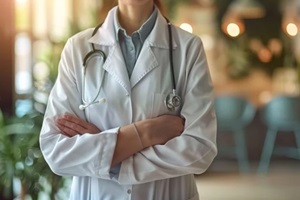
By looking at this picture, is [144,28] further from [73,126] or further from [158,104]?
[73,126]

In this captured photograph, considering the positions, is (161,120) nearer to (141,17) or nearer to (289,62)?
(141,17)

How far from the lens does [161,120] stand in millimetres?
1215

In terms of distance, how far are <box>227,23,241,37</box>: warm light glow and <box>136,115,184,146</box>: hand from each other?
17.1 feet

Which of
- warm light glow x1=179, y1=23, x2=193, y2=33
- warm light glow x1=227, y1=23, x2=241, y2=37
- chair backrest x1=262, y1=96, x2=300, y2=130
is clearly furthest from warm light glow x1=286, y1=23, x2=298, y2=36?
warm light glow x1=179, y1=23, x2=193, y2=33

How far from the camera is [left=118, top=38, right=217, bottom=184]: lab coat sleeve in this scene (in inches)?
46.8

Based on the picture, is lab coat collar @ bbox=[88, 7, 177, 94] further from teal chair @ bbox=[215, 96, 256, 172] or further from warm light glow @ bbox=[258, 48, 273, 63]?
warm light glow @ bbox=[258, 48, 273, 63]

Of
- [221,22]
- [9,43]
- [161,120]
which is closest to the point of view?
[161,120]

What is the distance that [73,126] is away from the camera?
4.01ft

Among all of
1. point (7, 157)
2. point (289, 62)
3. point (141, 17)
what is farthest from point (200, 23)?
point (141, 17)

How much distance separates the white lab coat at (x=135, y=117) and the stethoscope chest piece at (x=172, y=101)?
1 centimetres

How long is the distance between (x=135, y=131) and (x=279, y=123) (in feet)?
15.6

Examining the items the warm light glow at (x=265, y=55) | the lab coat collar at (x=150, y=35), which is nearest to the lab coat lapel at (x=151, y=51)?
the lab coat collar at (x=150, y=35)

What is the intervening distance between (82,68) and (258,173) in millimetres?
4404

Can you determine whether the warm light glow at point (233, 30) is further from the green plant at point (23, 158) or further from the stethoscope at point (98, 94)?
the stethoscope at point (98, 94)
